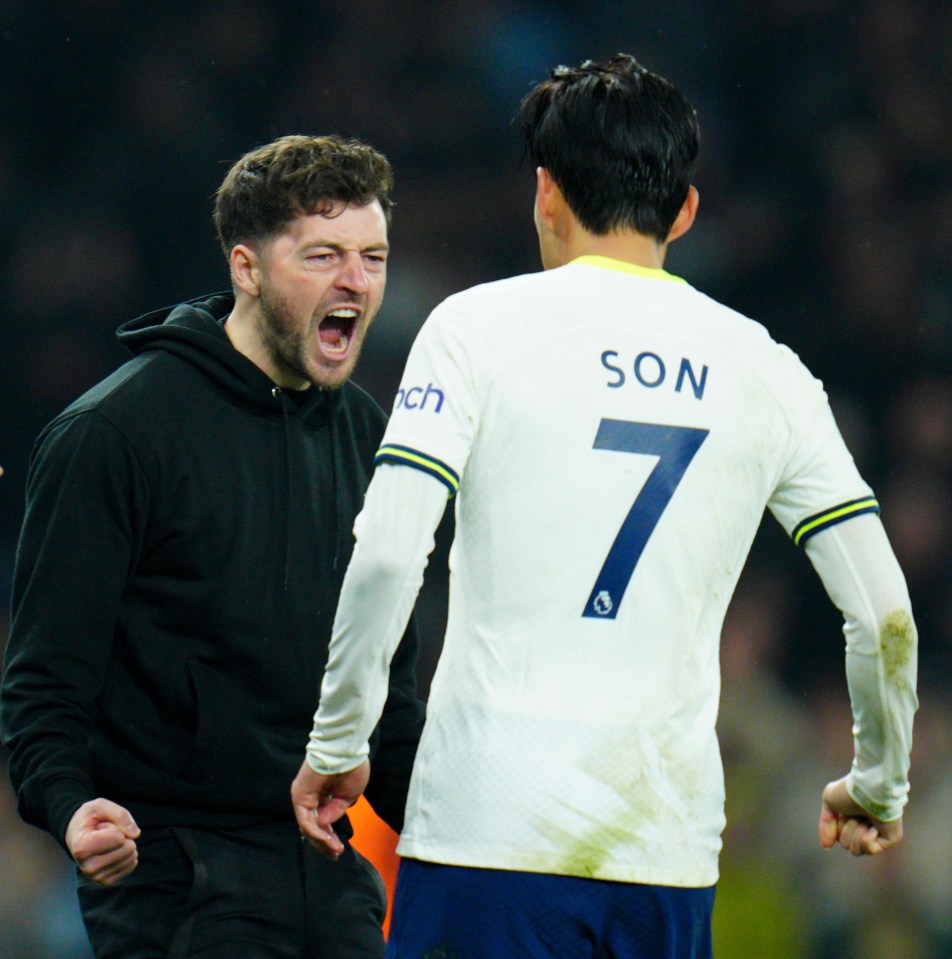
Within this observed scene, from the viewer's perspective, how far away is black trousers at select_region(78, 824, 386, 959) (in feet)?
8.09

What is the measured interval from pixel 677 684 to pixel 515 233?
354cm

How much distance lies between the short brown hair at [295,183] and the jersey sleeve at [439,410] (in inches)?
31.5

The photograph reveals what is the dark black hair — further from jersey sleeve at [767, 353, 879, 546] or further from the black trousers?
the black trousers

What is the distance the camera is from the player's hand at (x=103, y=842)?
87.1 inches

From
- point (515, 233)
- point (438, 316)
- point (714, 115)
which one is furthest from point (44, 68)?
point (438, 316)

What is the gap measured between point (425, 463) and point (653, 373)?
1.01ft

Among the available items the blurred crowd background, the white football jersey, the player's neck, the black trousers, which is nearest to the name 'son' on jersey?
the white football jersey

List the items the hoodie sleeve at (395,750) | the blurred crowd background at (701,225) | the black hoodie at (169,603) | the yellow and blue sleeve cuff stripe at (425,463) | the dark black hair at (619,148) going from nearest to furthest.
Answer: the yellow and blue sleeve cuff stripe at (425,463), the dark black hair at (619,148), the black hoodie at (169,603), the hoodie sleeve at (395,750), the blurred crowd background at (701,225)

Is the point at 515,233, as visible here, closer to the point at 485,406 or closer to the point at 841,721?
the point at 841,721

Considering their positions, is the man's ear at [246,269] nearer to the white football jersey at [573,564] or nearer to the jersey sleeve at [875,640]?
the white football jersey at [573,564]

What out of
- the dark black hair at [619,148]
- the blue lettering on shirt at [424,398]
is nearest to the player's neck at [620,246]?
the dark black hair at [619,148]

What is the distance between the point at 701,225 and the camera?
560 cm

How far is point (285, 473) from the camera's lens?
2697 mm

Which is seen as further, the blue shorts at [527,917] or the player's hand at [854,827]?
the player's hand at [854,827]
